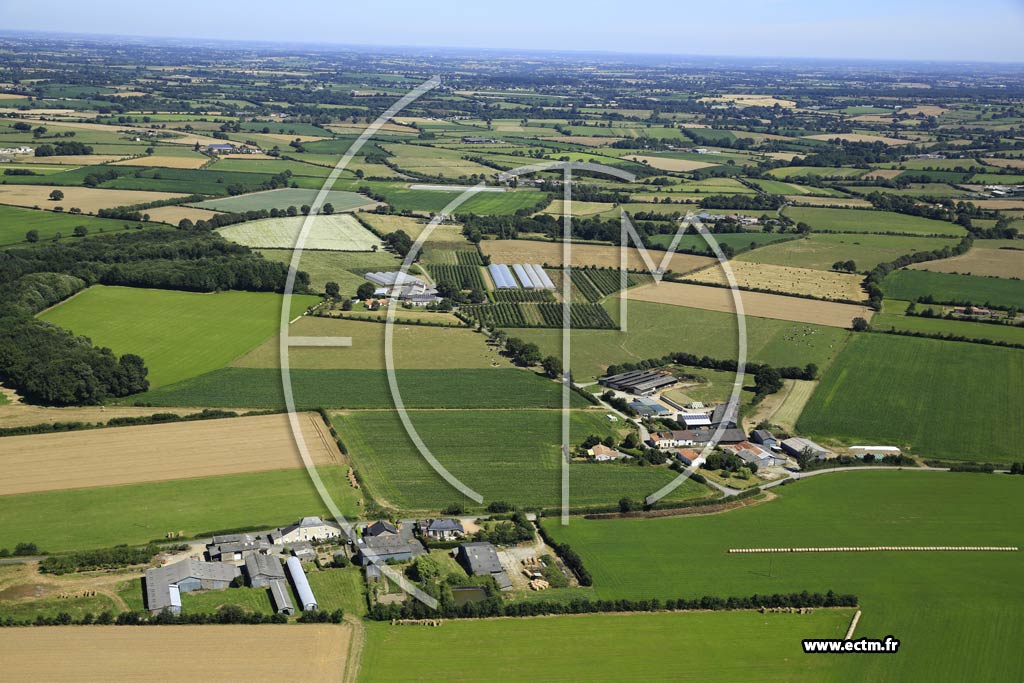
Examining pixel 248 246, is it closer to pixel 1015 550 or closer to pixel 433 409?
pixel 433 409

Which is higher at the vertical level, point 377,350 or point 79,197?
point 79,197

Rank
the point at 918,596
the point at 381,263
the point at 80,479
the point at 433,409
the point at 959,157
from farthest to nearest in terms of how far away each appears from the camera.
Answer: the point at 959,157 → the point at 381,263 → the point at 433,409 → the point at 80,479 → the point at 918,596

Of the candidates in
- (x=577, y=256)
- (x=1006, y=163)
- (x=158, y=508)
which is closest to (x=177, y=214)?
Answer: (x=577, y=256)

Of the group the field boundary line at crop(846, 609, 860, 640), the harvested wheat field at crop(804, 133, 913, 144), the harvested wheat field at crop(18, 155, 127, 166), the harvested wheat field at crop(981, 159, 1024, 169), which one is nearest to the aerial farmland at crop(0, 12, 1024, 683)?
the field boundary line at crop(846, 609, 860, 640)

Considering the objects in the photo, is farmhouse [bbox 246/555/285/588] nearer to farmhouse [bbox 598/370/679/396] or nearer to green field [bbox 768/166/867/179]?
farmhouse [bbox 598/370/679/396]

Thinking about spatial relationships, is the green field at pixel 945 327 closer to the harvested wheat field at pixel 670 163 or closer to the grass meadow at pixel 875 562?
the grass meadow at pixel 875 562

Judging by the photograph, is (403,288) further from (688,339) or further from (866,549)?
(866,549)

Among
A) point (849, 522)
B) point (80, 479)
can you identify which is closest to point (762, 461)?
point (849, 522)
